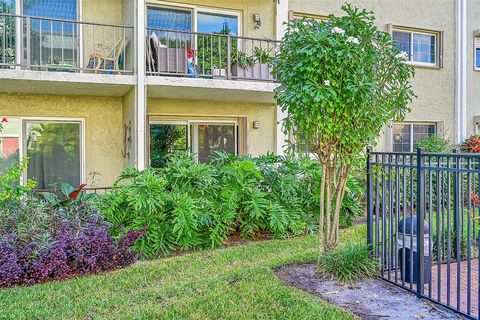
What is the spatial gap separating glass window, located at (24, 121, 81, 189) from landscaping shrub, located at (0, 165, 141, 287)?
2.84 metres

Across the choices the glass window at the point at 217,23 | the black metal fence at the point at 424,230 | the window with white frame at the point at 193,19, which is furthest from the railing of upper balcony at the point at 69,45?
the black metal fence at the point at 424,230

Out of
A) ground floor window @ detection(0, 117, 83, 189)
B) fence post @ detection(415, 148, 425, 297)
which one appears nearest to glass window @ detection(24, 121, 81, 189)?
ground floor window @ detection(0, 117, 83, 189)

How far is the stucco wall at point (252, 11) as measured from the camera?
10.1 metres

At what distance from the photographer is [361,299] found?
4.32 metres

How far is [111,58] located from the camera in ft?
28.5

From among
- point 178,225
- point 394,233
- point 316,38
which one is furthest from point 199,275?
point 316,38

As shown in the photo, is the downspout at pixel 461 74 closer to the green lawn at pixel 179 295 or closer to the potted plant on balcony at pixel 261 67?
the potted plant on balcony at pixel 261 67

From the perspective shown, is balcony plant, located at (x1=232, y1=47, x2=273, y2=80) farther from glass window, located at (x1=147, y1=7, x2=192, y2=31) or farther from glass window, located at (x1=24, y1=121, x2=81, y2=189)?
glass window, located at (x1=24, y1=121, x2=81, y2=189)

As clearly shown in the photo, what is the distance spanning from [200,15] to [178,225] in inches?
242

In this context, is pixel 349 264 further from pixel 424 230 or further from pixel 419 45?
pixel 419 45

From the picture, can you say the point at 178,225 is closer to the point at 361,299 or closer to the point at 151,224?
the point at 151,224

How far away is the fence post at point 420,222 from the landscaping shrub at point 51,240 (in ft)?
12.7

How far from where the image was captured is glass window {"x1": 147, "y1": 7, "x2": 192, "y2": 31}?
9547 mm

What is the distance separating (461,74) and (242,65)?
7.90 metres
